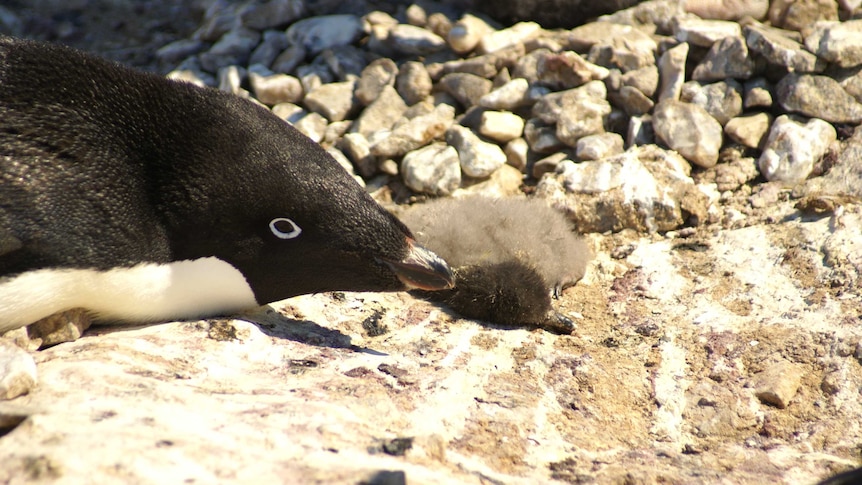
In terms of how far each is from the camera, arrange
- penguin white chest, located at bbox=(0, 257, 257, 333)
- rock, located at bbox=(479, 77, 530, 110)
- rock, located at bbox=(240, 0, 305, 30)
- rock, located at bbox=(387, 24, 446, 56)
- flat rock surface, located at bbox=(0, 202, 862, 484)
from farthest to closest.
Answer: rock, located at bbox=(240, 0, 305, 30)
rock, located at bbox=(387, 24, 446, 56)
rock, located at bbox=(479, 77, 530, 110)
penguin white chest, located at bbox=(0, 257, 257, 333)
flat rock surface, located at bbox=(0, 202, 862, 484)

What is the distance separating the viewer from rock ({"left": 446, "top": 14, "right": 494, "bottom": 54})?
502 cm

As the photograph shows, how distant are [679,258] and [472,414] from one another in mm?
1731

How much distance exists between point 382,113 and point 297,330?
221 cm

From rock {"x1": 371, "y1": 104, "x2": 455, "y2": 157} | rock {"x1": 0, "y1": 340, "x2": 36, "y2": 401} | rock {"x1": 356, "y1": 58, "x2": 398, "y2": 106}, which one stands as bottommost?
rock {"x1": 371, "y1": 104, "x2": 455, "y2": 157}

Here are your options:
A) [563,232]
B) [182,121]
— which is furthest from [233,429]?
[563,232]

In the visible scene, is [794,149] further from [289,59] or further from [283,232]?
[289,59]

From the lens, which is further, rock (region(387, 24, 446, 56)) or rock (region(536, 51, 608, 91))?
rock (region(387, 24, 446, 56))

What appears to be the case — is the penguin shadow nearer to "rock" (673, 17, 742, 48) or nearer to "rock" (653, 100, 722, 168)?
"rock" (653, 100, 722, 168)

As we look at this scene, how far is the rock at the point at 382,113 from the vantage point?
15.8ft

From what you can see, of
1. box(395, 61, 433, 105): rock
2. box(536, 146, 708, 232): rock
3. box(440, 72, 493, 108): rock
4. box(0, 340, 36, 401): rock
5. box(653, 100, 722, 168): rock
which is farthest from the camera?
box(395, 61, 433, 105): rock

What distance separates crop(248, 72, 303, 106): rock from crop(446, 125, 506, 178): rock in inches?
44.5

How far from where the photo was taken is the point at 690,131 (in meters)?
4.23

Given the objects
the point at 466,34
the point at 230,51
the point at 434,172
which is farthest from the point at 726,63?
the point at 230,51

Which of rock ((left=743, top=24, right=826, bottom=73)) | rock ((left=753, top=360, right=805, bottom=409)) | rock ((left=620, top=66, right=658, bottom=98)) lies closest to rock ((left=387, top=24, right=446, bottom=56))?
rock ((left=620, top=66, right=658, bottom=98))
